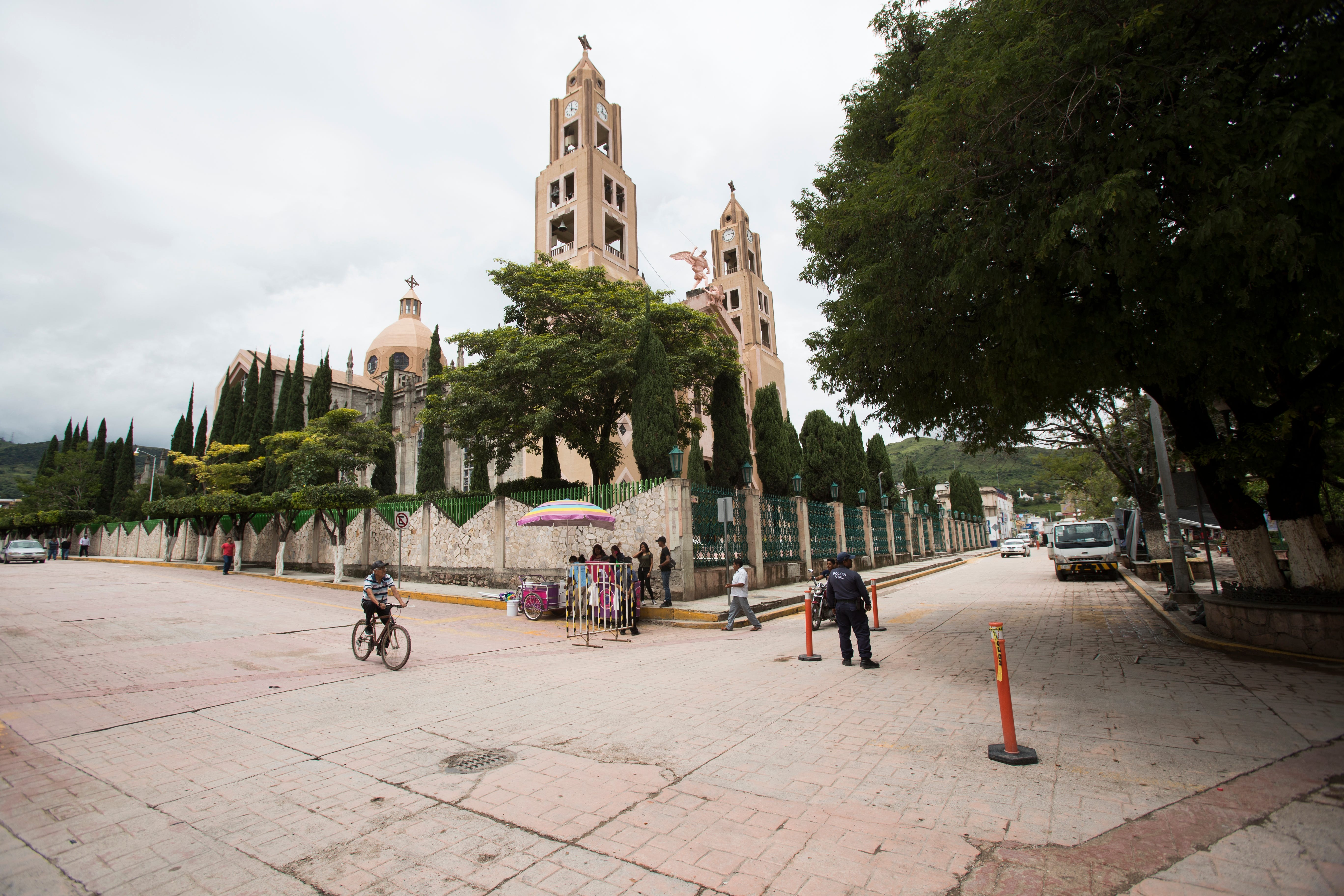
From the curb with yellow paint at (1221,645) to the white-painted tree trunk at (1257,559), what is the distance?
0.96 meters

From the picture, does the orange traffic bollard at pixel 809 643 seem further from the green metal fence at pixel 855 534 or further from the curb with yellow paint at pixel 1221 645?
the green metal fence at pixel 855 534

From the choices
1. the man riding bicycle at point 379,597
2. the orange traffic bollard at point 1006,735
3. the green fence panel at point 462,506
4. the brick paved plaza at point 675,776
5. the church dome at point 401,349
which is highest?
the church dome at point 401,349

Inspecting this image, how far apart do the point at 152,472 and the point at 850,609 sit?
6048 cm

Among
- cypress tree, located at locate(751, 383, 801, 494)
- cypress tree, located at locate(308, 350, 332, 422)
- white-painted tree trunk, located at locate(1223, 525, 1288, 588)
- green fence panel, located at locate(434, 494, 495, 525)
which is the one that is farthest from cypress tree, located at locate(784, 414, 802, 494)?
cypress tree, located at locate(308, 350, 332, 422)

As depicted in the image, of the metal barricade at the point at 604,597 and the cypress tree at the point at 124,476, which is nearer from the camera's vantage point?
the metal barricade at the point at 604,597

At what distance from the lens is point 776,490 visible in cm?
2711

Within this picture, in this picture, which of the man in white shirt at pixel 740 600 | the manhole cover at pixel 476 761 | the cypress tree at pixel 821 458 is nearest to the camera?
the manhole cover at pixel 476 761

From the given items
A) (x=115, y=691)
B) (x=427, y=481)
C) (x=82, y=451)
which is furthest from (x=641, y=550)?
(x=82, y=451)

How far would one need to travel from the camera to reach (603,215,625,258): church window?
40.1 meters

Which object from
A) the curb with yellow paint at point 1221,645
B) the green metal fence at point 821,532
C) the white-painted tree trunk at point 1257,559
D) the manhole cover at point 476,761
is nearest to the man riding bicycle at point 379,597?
the manhole cover at point 476,761

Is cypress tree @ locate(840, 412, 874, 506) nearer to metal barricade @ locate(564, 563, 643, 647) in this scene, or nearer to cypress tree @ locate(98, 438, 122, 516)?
metal barricade @ locate(564, 563, 643, 647)

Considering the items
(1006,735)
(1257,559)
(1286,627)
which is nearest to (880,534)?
(1257,559)

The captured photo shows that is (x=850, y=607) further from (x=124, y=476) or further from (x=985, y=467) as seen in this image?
(x=985, y=467)

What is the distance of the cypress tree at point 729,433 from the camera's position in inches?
858
